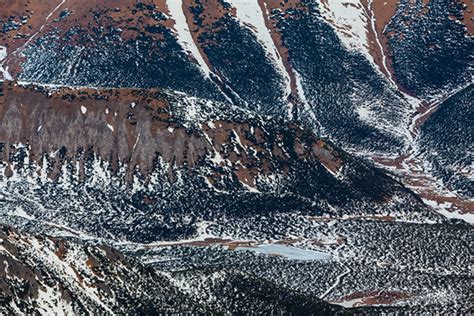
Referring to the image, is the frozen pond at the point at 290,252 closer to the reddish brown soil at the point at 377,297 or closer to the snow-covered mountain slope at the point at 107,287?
the reddish brown soil at the point at 377,297

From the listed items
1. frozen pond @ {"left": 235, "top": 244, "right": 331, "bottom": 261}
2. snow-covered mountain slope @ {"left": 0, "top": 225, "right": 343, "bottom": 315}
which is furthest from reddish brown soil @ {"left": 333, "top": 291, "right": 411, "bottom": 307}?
frozen pond @ {"left": 235, "top": 244, "right": 331, "bottom": 261}

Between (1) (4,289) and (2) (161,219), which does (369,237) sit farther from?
(1) (4,289)

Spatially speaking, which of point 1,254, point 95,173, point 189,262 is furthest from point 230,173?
point 1,254

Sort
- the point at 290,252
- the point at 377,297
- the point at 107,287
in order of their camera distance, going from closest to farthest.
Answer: the point at 107,287 → the point at 377,297 → the point at 290,252

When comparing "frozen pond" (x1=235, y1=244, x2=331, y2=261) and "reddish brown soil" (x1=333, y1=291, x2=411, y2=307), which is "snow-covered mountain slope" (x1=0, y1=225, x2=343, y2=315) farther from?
"frozen pond" (x1=235, y1=244, x2=331, y2=261)

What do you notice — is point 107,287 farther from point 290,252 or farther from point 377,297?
point 290,252

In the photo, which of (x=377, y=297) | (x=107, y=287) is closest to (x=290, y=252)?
(x=377, y=297)

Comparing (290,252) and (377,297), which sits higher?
(377,297)

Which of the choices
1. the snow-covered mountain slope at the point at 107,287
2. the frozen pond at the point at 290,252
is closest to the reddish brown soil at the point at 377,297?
the snow-covered mountain slope at the point at 107,287
